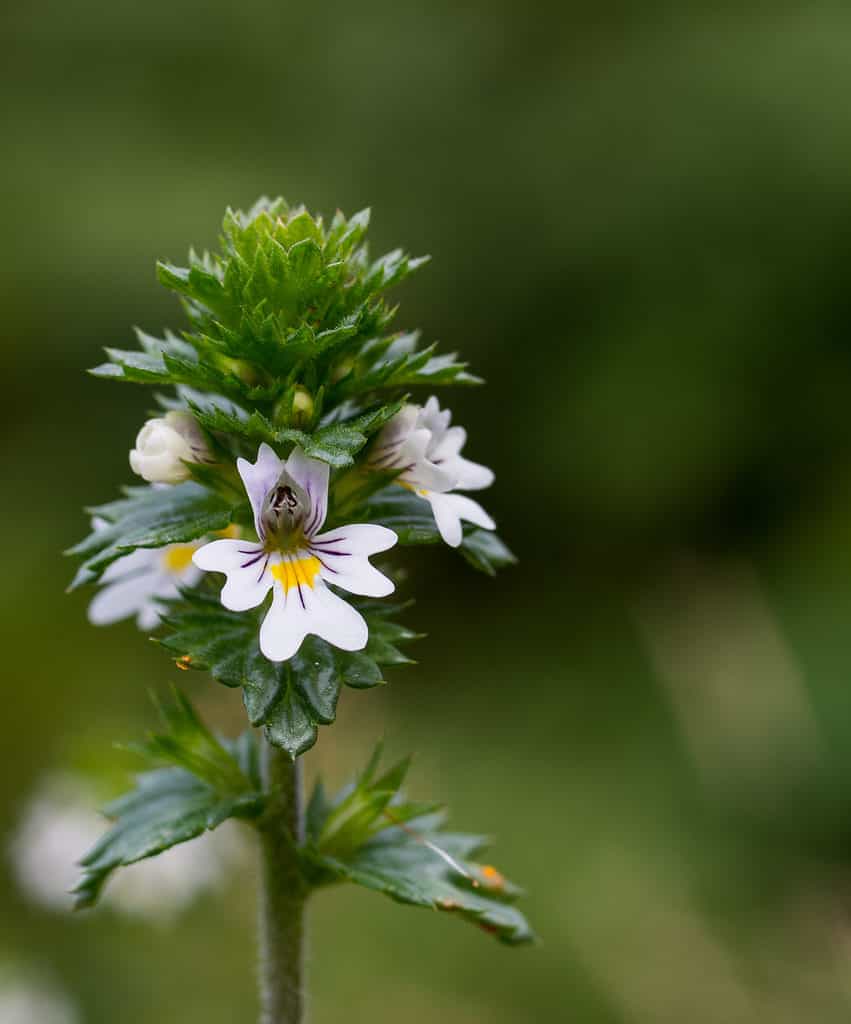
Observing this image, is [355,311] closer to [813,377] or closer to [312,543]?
[312,543]

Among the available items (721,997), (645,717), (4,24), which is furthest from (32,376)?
(721,997)

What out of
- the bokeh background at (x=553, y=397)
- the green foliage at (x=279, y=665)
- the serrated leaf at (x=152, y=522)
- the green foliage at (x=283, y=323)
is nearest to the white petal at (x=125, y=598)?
the serrated leaf at (x=152, y=522)

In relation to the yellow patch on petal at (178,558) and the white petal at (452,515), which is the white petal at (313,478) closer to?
the white petal at (452,515)

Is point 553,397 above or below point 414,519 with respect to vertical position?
above

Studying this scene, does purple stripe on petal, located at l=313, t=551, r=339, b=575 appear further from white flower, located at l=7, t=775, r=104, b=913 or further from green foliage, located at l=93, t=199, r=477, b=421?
white flower, located at l=7, t=775, r=104, b=913

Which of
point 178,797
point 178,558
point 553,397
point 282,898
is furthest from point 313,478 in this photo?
point 553,397

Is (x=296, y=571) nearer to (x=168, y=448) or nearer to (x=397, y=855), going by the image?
(x=168, y=448)

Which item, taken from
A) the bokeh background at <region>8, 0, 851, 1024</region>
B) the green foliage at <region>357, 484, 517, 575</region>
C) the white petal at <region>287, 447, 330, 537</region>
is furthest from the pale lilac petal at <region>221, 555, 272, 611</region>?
the bokeh background at <region>8, 0, 851, 1024</region>
